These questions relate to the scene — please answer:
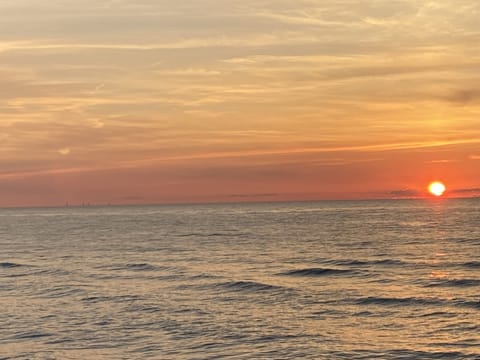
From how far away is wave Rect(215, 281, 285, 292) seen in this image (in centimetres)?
5292

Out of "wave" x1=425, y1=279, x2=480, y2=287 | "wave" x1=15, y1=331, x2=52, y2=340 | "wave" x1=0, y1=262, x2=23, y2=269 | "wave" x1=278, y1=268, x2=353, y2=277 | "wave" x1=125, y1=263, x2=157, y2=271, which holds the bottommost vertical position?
"wave" x1=425, y1=279, x2=480, y2=287

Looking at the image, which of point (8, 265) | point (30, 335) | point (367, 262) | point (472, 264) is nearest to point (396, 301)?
point (30, 335)

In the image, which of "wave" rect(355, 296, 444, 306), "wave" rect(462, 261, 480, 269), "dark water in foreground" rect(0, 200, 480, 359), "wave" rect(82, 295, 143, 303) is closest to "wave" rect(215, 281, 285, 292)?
"dark water in foreground" rect(0, 200, 480, 359)

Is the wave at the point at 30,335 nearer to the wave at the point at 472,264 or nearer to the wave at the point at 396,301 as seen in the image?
the wave at the point at 396,301

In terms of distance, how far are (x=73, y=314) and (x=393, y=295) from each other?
20563 millimetres

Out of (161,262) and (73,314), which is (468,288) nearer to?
(73,314)

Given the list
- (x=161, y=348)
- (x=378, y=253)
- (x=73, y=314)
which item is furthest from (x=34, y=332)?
(x=378, y=253)

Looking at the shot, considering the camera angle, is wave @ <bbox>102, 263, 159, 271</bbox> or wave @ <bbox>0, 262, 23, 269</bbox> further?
wave @ <bbox>0, 262, 23, 269</bbox>

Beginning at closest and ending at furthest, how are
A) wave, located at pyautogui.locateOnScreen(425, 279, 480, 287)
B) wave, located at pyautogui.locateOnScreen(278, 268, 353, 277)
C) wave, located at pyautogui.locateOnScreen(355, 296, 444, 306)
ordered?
wave, located at pyautogui.locateOnScreen(355, 296, 444, 306) < wave, located at pyautogui.locateOnScreen(425, 279, 480, 287) < wave, located at pyautogui.locateOnScreen(278, 268, 353, 277)

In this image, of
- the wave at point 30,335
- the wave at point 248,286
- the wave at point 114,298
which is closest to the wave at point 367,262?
the wave at point 248,286

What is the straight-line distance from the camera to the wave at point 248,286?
174 feet

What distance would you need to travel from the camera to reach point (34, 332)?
38.7 m

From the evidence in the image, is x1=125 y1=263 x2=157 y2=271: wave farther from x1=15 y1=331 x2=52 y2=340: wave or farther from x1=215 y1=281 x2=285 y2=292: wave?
x1=15 y1=331 x2=52 y2=340: wave

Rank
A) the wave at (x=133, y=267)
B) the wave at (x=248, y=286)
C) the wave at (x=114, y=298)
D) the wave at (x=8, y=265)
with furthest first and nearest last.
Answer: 1. the wave at (x=8, y=265)
2. the wave at (x=133, y=267)
3. the wave at (x=248, y=286)
4. the wave at (x=114, y=298)
